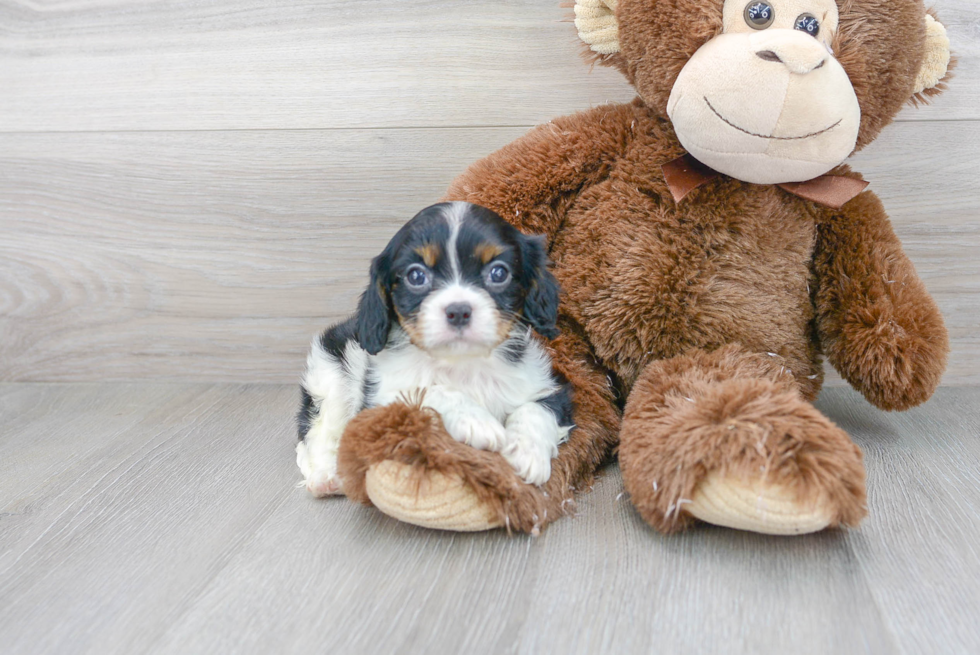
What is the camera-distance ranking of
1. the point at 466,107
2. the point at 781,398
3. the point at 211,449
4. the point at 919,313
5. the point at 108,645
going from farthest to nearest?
the point at 466,107, the point at 211,449, the point at 919,313, the point at 781,398, the point at 108,645

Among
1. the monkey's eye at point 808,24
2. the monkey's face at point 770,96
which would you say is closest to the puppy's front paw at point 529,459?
the monkey's face at point 770,96

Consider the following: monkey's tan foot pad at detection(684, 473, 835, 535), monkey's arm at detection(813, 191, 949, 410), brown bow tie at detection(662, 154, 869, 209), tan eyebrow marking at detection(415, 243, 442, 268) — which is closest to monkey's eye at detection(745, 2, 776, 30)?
brown bow tie at detection(662, 154, 869, 209)

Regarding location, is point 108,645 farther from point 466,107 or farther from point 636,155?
point 466,107

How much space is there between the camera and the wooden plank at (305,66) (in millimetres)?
2121

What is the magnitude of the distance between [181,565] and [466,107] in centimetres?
140

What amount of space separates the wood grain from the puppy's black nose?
95cm

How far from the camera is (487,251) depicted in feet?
4.77

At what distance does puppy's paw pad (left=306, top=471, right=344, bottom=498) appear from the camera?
1.64m

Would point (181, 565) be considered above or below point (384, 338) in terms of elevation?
below

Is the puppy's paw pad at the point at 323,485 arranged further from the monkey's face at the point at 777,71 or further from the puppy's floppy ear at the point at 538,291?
the monkey's face at the point at 777,71

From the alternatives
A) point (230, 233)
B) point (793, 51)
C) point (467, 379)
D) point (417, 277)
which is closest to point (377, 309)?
point (417, 277)

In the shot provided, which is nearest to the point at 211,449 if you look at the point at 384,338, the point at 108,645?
the point at 384,338

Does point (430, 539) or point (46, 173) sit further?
point (46, 173)

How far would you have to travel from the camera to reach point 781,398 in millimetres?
1364
